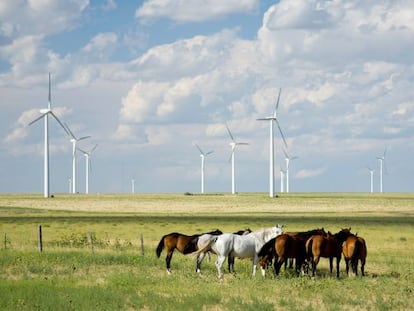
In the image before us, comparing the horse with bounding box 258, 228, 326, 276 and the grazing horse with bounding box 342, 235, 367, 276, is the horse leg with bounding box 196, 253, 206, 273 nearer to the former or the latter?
the horse with bounding box 258, 228, 326, 276

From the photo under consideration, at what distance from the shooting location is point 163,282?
2491 centimetres

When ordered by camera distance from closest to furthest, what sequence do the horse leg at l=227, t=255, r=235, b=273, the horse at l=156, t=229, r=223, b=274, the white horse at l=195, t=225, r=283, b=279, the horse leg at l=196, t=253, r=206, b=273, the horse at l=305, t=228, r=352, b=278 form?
the white horse at l=195, t=225, r=283, b=279, the horse at l=305, t=228, r=352, b=278, the horse leg at l=196, t=253, r=206, b=273, the horse leg at l=227, t=255, r=235, b=273, the horse at l=156, t=229, r=223, b=274

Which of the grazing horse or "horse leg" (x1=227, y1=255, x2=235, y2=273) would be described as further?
"horse leg" (x1=227, y1=255, x2=235, y2=273)

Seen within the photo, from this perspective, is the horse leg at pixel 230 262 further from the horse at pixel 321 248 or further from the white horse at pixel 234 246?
the horse at pixel 321 248

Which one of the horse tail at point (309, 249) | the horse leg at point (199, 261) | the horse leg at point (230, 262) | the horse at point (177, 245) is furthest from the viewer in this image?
the horse at point (177, 245)

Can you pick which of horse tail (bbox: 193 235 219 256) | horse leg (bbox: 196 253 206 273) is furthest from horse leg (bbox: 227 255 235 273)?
horse leg (bbox: 196 253 206 273)

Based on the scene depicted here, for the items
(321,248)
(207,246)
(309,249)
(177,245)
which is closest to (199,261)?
(207,246)

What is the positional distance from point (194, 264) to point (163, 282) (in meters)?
5.09

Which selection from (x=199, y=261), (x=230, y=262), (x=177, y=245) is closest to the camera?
(x=199, y=261)

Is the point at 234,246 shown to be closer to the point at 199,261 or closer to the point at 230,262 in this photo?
the point at 230,262

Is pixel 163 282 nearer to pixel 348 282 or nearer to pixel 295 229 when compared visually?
pixel 348 282

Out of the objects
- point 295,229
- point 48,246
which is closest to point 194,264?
point 48,246

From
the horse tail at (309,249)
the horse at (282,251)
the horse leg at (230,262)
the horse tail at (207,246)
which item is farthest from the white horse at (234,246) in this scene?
the horse tail at (309,249)

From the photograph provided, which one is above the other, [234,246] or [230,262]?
[234,246]
